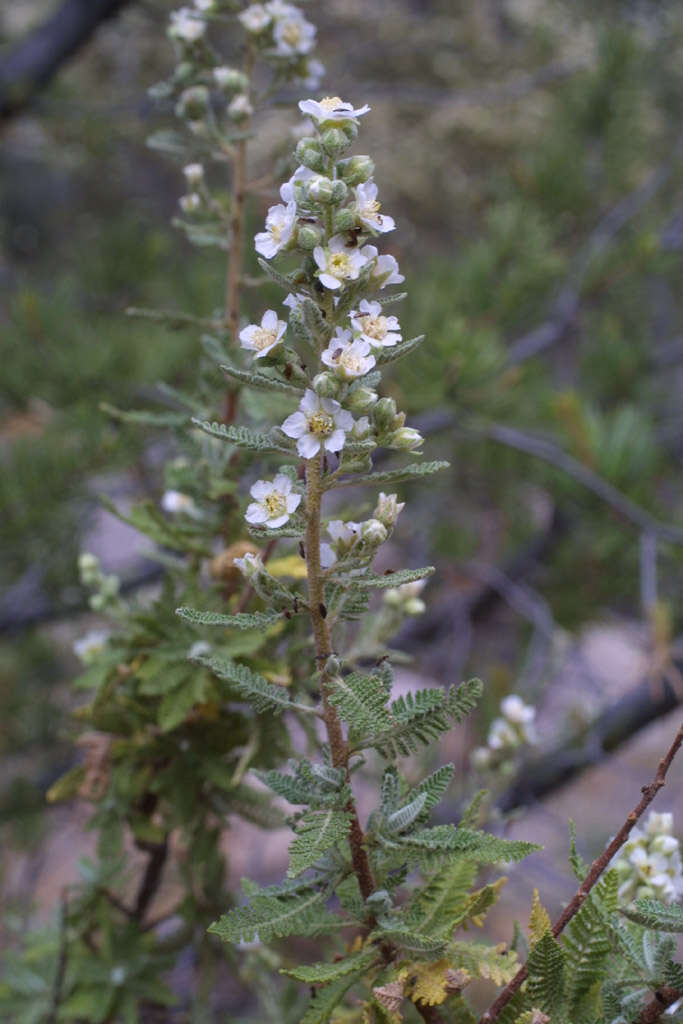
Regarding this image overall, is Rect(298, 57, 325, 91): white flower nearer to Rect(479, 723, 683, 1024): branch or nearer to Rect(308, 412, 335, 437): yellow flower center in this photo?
Rect(308, 412, 335, 437): yellow flower center

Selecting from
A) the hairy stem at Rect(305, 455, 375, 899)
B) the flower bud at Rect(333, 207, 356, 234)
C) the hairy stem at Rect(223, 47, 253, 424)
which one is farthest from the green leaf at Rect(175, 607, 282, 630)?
the hairy stem at Rect(223, 47, 253, 424)

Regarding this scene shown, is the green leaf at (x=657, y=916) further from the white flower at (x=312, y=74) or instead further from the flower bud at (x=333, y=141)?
the white flower at (x=312, y=74)

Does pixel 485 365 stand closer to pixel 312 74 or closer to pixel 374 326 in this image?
pixel 312 74

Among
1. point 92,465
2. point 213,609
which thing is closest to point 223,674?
point 213,609

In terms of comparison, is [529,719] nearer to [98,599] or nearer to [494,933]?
[98,599]

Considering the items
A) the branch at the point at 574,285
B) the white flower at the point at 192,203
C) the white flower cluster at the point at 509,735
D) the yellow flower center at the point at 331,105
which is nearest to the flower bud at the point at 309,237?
the yellow flower center at the point at 331,105

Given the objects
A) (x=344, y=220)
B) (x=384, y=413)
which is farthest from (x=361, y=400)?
(x=344, y=220)
